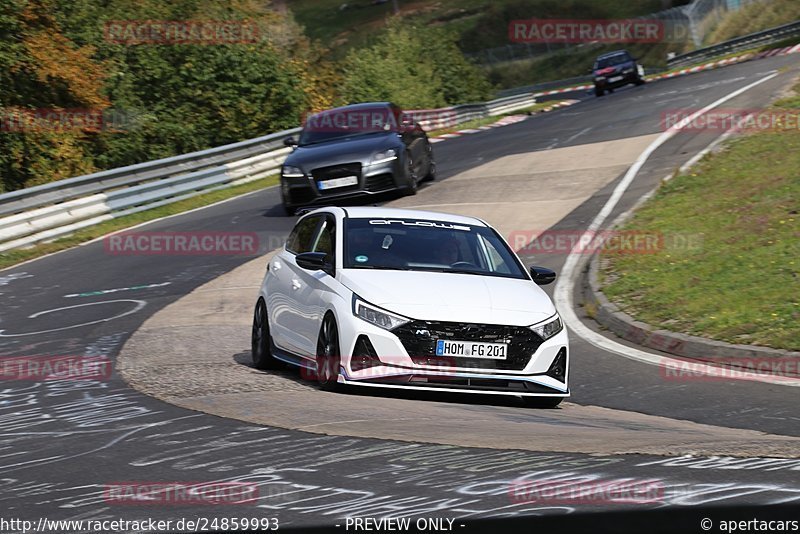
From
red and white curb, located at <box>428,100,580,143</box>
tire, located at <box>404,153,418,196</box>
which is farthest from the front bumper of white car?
red and white curb, located at <box>428,100,580,143</box>

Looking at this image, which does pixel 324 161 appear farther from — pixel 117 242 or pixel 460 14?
pixel 460 14

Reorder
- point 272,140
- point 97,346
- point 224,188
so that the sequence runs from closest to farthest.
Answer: point 97,346
point 224,188
point 272,140

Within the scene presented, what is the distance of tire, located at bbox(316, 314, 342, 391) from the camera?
948 centimetres

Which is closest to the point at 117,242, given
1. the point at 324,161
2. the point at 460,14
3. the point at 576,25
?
the point at 324,161

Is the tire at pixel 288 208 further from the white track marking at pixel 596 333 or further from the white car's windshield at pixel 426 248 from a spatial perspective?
the white car's windshield at pixel 426 248

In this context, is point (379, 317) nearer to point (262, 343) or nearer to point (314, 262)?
point (314, 262)

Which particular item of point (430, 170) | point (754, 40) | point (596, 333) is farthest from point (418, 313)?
point (754, 40)

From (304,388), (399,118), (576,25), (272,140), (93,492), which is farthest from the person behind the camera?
(576,25)

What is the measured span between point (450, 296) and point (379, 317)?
0.63 m

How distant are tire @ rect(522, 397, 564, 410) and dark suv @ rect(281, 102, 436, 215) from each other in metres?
11.8

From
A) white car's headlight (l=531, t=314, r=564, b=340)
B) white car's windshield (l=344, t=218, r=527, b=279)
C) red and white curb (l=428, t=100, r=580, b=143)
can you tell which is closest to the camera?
white car's headlight (l=531, t=314, r=564, b=340)

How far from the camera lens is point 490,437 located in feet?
24.5

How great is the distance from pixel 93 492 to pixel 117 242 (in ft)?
54.0

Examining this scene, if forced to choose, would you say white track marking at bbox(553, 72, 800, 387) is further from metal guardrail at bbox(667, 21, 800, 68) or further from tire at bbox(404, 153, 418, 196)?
metal guardrail at bbox(667, 21, 800, 68)
